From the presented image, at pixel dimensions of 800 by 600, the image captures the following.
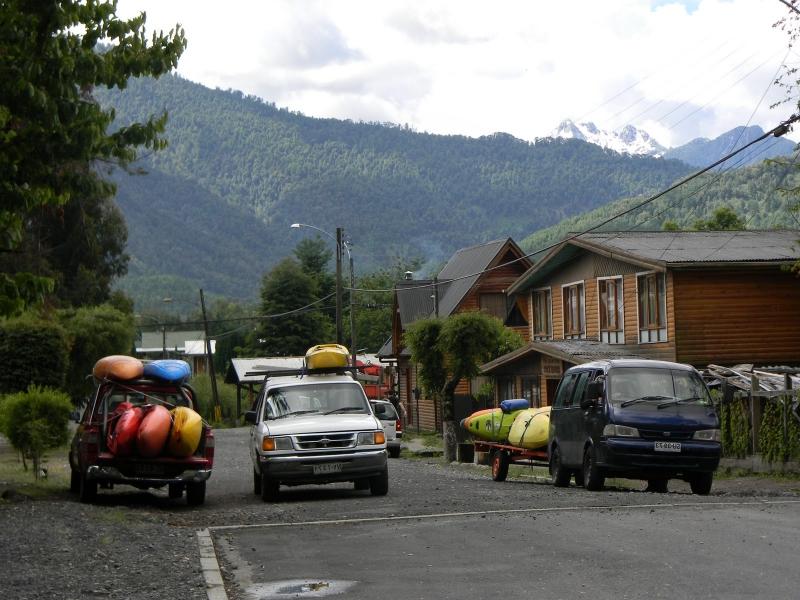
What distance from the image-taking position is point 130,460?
18.1 meters

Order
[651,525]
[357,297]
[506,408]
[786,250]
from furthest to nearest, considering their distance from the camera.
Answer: [357,297] → [786,250] → [506,408] → [651,525]

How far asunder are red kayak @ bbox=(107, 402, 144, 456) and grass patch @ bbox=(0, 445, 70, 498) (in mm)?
2524

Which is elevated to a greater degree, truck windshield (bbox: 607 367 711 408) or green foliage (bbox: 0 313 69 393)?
green foliage (bbox: 0 313 69 393)

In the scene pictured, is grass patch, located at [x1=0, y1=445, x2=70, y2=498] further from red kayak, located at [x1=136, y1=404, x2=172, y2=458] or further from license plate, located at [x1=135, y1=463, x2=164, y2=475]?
red kayak, located at [x1=136, y1=404, x2=172, y2=458]

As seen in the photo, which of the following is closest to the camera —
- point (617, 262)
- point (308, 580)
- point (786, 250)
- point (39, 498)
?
point (308, 580)

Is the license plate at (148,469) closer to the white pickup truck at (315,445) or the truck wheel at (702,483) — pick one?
the white pickup truck at (315,445)

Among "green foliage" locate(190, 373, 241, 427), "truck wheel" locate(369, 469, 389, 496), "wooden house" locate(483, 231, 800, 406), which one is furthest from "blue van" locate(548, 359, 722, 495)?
"green foliage" locate(190, 373, 241, 427)

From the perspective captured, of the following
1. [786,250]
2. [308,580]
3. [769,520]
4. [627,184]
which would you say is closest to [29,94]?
[308,580]

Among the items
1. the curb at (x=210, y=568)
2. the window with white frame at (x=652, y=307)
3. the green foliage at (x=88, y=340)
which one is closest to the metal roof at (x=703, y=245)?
the window with white frame at (x=652, y=307)

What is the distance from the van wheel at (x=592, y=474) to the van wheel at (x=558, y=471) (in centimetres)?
133

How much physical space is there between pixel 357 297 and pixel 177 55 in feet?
332

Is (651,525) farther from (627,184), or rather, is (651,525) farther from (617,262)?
(627,184)

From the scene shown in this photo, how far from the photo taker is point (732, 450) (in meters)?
26.5

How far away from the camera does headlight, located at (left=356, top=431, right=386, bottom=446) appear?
18.9 m
